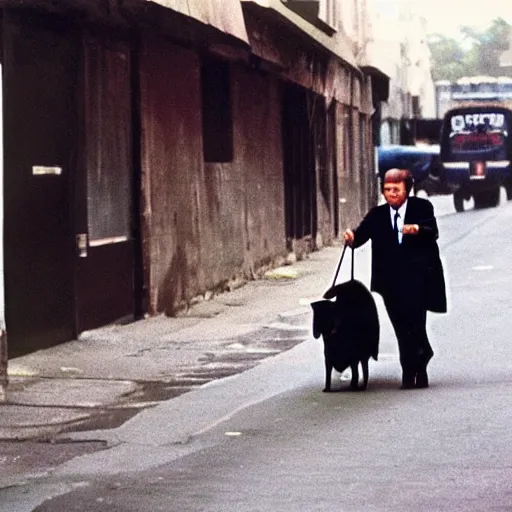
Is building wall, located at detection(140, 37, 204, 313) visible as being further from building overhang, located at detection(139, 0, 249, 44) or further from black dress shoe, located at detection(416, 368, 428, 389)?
black dress shoe, located at detection(416, 368, 428, 389)

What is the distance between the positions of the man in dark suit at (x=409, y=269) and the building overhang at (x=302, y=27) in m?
7.92

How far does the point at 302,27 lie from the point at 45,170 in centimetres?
920

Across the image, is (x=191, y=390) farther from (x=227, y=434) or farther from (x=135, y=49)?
(x=135, y=49)

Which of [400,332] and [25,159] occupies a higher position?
[25,159]

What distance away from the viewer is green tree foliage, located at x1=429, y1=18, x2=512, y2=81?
12194 cm

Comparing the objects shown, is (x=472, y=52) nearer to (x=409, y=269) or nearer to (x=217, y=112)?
(x=217, y=112)

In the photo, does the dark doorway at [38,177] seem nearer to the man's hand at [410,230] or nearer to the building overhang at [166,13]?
the building overhang at [166,13]

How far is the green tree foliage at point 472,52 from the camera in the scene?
122 metres

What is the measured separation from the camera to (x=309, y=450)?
333 inches

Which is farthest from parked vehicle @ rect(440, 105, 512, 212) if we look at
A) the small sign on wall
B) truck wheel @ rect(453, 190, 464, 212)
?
the small sign on wall

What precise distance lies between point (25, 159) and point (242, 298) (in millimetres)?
5995

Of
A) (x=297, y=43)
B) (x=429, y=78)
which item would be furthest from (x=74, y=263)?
(x=429, y=78)

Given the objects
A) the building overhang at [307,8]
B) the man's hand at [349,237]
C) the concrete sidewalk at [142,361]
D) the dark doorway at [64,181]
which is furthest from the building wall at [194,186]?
the man's hand at [349,237]

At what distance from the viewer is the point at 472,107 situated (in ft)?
147
